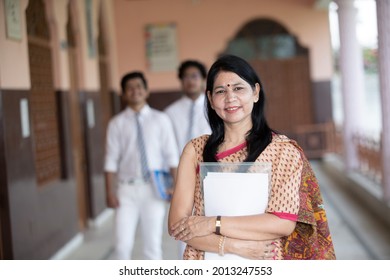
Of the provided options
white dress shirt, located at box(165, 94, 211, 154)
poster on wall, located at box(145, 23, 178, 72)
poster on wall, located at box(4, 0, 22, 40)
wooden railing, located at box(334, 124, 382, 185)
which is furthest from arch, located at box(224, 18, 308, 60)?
white dress shirt, located at box(165, 94, 211, 154)

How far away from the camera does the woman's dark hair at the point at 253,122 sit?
215cm

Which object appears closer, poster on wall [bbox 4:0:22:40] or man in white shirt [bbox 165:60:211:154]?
man in white shirt [bbox 165:60:211:154]

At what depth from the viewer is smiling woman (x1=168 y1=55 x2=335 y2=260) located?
2105 mm

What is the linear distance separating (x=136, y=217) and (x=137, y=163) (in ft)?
1.21

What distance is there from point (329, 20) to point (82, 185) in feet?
21.4

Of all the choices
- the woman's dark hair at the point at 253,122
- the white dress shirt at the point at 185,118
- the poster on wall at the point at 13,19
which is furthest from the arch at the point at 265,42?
the woman's dark hair at the point at 253,122

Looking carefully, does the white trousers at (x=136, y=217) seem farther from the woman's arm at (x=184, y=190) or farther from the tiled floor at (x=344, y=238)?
the woman's arm at (x=184, y=190)

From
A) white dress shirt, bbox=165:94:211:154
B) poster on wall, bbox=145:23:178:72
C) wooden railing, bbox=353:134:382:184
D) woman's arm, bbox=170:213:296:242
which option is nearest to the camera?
woman's arm, bbox=170:213:296:242

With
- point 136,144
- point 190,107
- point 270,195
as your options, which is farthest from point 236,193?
point 190,107

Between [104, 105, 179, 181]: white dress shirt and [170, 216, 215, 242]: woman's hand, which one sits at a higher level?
[104, 105, 179, 181]: white dress shirt

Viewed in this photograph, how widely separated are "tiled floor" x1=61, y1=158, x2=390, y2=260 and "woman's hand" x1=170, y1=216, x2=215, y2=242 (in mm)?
3424

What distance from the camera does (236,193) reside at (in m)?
2.12

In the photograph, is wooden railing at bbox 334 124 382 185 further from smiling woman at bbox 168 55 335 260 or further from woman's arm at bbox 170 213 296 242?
woman's arm at bbox 170 213 296 242

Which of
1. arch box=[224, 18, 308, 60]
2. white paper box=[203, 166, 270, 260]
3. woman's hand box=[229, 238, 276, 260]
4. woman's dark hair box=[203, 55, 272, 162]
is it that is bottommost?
woman's hand box=[229, 238, 276, 260]
